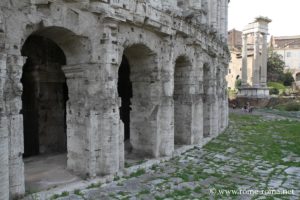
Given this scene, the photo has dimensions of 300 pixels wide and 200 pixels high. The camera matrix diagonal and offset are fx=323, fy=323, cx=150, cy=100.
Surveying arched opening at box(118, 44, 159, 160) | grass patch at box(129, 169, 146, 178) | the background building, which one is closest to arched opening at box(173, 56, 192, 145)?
arched opening at box(118, 44, 159, 160)

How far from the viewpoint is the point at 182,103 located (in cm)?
1242

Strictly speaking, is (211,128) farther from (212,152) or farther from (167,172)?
(167,172)

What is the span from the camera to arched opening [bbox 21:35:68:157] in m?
10.0

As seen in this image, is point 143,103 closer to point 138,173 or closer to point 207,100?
point 138,173

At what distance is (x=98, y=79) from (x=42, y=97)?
350 centimetres

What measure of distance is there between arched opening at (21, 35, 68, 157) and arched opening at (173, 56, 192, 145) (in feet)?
14.3

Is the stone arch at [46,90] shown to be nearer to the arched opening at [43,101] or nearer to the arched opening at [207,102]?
the arched opening at [43,101]

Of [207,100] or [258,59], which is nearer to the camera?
[207,100]

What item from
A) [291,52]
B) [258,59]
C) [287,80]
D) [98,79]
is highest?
[291,52]

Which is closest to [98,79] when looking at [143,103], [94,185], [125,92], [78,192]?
[94,185]

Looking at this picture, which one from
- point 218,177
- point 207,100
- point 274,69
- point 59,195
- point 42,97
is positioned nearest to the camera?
point 59,195

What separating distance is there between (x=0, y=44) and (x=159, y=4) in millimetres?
5785

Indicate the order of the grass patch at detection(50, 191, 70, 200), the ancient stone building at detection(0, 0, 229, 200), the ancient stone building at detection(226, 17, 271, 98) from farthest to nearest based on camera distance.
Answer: the ancient stone building at detection(226, 17, 271, 98)
the grass patch at detection(50, 191, 70, 200)
the ancient stone building at detection(0, 0, 229, 200)

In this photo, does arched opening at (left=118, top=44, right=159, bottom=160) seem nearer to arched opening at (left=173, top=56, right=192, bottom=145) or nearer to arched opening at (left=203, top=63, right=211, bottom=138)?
arched opening at (left=173, top=56, right=192, bottom=145)
